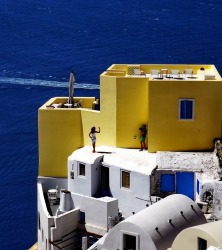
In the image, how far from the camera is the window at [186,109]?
3828cm

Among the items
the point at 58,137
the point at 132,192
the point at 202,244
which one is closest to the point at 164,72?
the point at 58,137

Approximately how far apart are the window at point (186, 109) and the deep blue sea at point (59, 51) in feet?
69.0

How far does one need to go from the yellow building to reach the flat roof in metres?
0.51

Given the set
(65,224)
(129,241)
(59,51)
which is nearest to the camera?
(129,241)

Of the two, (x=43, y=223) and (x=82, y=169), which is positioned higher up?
(x=82, y=169)

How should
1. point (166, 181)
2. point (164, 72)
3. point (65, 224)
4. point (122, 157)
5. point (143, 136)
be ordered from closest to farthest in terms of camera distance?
1. point (166, 181)
2. point (65, 224)
3. point (122, 157)
4. point (143, 136)
5. point (164, 72)

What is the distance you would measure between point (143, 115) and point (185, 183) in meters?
4.84

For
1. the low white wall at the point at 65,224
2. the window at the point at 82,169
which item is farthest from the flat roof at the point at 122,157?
the low white wall at the point at 65,224

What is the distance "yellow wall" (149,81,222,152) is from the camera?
38.0 metres

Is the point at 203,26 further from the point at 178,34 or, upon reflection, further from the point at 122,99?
the point at 122,99

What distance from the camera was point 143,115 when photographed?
39656mm

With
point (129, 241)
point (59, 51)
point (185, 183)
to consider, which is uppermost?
point (59, 51)

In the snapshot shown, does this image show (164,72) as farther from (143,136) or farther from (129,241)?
(129,241)

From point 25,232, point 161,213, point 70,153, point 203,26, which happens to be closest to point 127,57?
point 203,26
